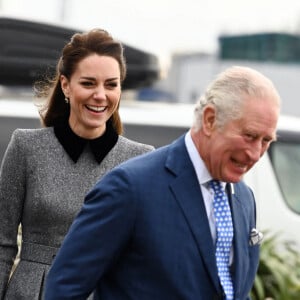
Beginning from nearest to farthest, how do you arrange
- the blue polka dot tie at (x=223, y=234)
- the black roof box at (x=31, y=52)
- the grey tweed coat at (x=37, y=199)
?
the blue polka dot tie at (x=223, y=234), the grey tweed coat at (x=37, y=199), the black roof box at (x=31, y=52)

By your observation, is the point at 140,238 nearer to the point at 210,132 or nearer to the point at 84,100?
the point at 210,132

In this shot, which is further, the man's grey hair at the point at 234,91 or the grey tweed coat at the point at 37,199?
the grey tweed coat at the point at 37,199

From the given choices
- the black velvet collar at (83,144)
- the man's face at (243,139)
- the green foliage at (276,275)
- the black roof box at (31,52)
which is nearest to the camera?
the man's face at (243,139)

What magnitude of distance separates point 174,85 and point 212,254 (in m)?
44.1

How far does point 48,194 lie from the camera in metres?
3.89

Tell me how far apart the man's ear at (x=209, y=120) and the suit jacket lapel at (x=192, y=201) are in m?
0.12

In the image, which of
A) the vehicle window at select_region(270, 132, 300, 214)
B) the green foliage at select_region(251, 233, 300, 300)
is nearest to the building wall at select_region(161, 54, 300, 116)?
the vehicle window at select_region(270, 132, 300, 214)

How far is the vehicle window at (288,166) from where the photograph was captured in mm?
7543

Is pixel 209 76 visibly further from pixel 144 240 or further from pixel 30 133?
pixel 144 240

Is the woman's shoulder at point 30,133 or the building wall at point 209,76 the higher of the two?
the woman's shoulder at point 30,133

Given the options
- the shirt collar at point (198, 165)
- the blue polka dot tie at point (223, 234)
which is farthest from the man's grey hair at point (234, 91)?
the blue polka dot tie at point (223, 234)

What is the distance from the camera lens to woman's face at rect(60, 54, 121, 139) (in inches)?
155

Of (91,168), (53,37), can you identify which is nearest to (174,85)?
(53,37)

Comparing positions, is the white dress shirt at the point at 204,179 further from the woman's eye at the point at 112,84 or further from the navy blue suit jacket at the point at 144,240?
the woman's eye at the point at 112,84
